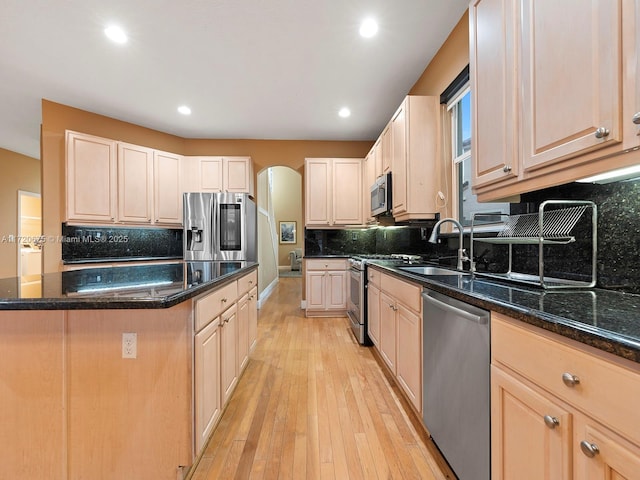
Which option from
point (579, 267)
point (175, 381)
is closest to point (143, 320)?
point (175, 381)

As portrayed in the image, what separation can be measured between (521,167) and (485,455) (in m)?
1.17

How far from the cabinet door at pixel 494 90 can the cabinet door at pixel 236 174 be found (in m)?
3.45

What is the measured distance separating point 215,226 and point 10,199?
452 cm

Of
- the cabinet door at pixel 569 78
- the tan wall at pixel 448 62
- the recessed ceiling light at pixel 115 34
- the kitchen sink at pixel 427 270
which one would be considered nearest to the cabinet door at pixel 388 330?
the kitchen sink at pixel 427 270

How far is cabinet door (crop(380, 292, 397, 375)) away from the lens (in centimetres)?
218

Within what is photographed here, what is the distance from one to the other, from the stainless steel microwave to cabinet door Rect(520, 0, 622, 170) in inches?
73.2

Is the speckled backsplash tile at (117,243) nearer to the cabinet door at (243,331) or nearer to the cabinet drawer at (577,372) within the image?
the cabinet door at (243,331)

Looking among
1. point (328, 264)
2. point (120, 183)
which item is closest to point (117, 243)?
point (120, 183)

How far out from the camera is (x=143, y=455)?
125 centimetres

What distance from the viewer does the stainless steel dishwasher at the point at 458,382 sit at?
1.09 metres

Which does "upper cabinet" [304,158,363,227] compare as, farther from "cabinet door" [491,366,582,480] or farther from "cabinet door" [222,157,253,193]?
"cabinet door" [491,366,582,480]

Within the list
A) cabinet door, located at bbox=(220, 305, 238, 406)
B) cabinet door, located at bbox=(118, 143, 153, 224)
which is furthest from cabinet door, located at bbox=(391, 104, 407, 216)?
cabinet door, located at bbox=(118, 143, 153, 224)

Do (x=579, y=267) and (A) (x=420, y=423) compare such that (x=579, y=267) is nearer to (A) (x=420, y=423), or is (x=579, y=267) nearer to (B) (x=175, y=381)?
(A) (x=420, y=423)

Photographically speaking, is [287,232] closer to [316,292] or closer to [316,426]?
[316,292]
